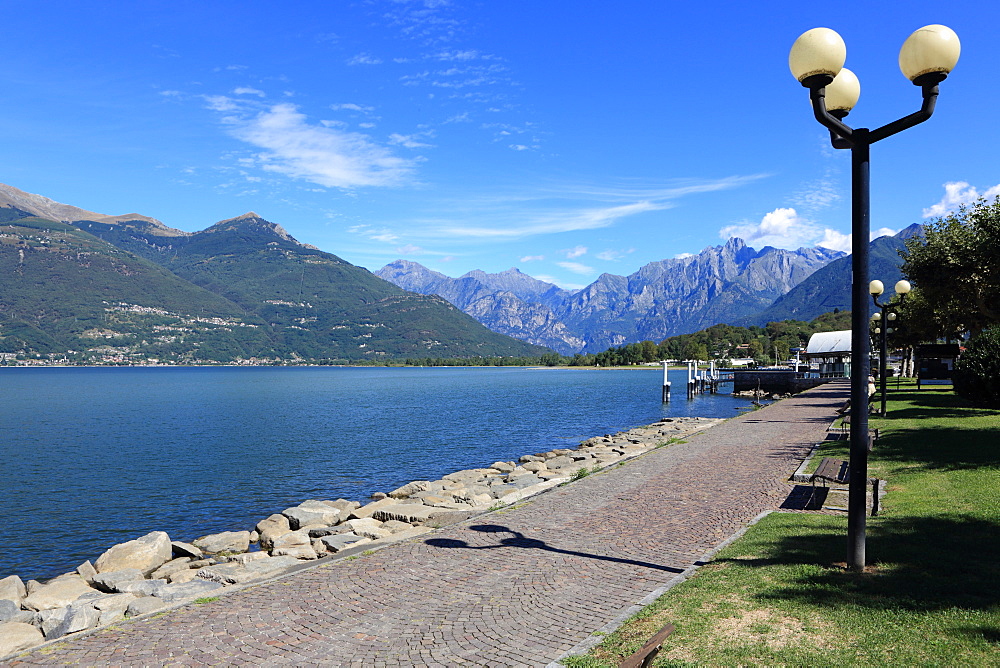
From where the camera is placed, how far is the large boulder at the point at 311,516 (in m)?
15.5

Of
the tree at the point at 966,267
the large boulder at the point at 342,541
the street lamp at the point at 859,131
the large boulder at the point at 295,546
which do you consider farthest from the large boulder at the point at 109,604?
the tree at the point at 966,267

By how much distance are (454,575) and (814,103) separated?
22.8 ft

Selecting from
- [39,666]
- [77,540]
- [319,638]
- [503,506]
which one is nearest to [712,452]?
[503,506]

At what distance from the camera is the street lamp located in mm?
6359

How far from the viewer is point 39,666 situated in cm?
613

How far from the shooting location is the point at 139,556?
517 inches

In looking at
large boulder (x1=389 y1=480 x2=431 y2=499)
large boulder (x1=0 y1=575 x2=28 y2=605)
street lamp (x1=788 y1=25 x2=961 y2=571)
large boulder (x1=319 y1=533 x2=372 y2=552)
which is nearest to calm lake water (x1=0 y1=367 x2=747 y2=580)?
large boulder (x1=389 y1=480 x2=431 y2=499)

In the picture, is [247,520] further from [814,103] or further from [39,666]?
[814,103]

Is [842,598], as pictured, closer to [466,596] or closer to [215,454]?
[466,596]

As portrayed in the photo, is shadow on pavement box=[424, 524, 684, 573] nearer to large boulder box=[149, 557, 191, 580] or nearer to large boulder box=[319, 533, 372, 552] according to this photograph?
large boulder box=[319, 533, 372, 552]

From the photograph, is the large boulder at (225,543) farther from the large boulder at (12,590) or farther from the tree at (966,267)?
the tree at (966,267)

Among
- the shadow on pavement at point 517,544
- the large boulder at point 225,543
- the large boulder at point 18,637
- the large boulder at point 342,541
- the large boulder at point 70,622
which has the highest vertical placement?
the shadow on pavement at point 517,544

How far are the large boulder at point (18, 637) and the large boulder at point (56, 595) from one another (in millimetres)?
1995

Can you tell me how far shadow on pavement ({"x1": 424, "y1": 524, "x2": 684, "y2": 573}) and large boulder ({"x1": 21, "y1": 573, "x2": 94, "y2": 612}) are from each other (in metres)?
5.86
